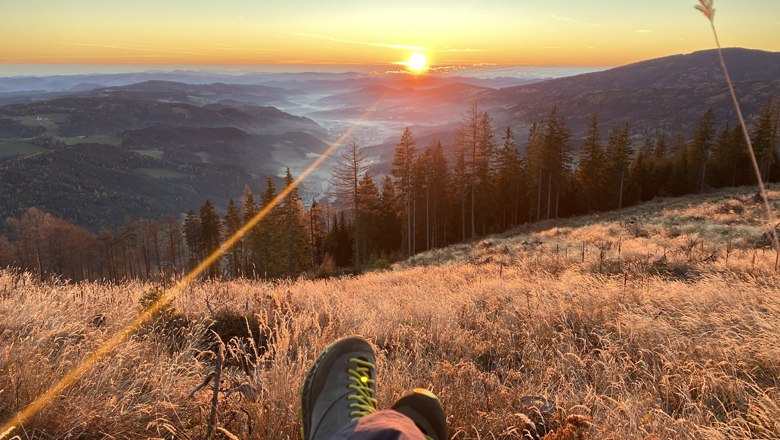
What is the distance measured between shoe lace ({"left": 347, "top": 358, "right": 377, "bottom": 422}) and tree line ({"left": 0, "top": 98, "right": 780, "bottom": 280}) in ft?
111

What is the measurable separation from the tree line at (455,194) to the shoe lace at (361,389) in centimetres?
3380

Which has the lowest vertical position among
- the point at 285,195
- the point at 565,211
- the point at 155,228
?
the point at 155,228

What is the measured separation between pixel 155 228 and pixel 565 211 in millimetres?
62929

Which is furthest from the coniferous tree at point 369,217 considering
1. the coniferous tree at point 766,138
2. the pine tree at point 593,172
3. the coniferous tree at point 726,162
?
the coniferous tree at point 766,138

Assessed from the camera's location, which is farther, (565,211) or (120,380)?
(565,211)

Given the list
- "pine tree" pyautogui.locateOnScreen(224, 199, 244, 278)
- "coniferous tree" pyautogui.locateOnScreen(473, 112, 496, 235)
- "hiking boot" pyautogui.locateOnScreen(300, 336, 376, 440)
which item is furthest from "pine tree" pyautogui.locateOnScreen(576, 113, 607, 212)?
"hiking boot" pyautogui.locateOnScreen(300, 336, 376, 440)

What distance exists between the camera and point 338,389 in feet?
7.55

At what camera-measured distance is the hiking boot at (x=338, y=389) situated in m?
2.13

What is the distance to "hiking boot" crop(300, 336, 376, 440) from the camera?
213 centimetres

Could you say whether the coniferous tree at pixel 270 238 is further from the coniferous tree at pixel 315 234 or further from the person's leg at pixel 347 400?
the person's leg at pixel 347 400

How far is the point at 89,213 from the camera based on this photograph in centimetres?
A: 17500

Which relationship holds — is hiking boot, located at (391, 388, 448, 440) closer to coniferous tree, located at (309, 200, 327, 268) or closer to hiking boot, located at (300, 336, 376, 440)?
hiking boot, located at (300, 336, 376, 440)

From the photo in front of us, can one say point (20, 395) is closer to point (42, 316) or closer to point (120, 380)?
point (120, 380)

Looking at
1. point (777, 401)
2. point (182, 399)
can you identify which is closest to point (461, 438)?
point (182, 399)
